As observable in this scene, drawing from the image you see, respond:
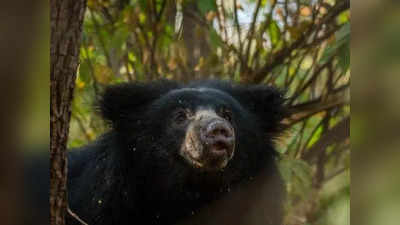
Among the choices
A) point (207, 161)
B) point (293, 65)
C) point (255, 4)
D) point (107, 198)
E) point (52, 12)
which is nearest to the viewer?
point (52, 12)

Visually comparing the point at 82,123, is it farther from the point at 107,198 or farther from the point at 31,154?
the point at 31,154

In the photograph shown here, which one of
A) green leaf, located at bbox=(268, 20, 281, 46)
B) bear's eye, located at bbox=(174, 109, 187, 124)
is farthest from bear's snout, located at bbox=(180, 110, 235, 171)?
green leaf, located at bbox=(268, 20, 281, 46)

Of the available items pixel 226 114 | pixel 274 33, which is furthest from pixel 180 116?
pixel 274 33

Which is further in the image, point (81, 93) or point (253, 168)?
point (81, 93)

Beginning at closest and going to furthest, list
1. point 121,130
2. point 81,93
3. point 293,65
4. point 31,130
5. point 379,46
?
1. point 379,46
2. point 31,130
3. point 121,130
4. point 81,93
5. point 293,65

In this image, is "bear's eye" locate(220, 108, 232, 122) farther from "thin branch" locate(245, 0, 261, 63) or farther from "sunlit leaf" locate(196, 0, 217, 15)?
"thin branch" locate(245, 0, 261, 63)

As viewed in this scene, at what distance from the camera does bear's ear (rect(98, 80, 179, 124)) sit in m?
Result: 3.97

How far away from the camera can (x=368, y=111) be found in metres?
0.99

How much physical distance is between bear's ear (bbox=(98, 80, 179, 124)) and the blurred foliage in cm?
114

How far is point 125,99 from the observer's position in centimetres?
399

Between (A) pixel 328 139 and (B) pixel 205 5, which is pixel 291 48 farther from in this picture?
(B) pixel 205 5

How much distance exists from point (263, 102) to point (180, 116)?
89 centimetres

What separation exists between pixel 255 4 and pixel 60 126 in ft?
14.1

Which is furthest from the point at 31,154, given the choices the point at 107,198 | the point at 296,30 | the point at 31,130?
the point at 296,30
